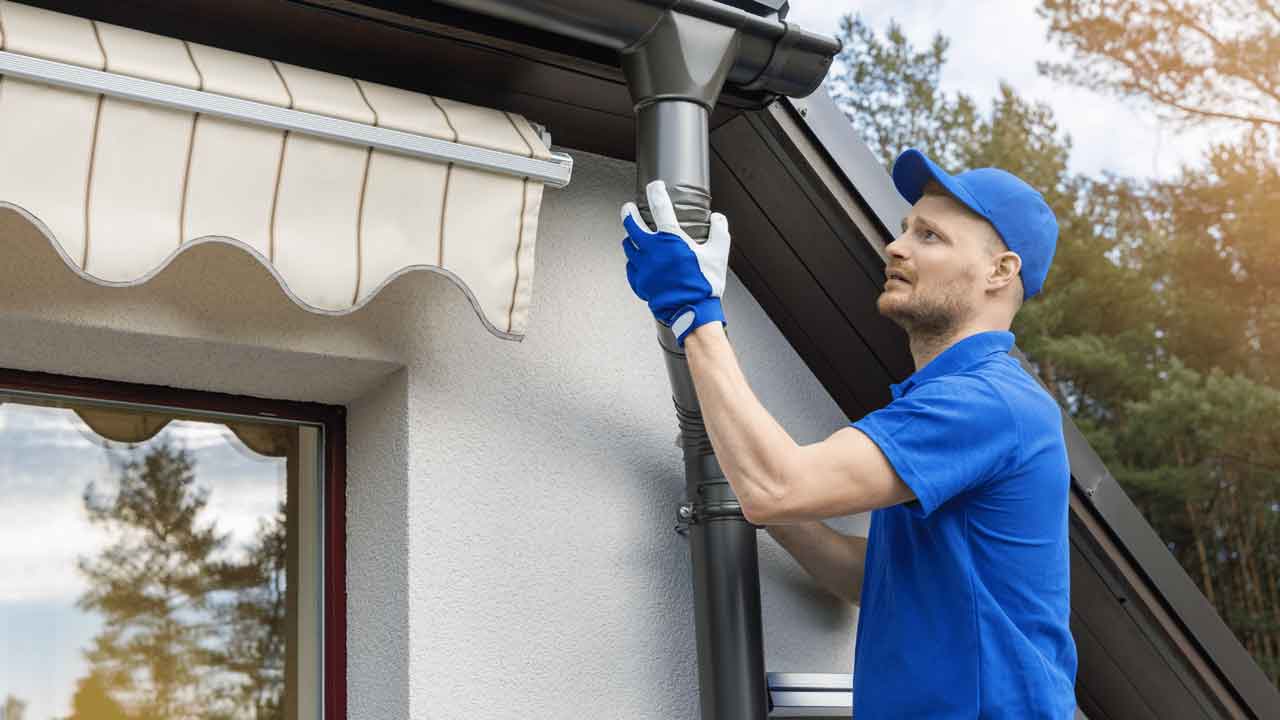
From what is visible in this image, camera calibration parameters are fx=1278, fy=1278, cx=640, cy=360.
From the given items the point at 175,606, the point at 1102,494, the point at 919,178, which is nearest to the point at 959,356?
the point at 919,178

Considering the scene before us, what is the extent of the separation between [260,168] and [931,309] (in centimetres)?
141

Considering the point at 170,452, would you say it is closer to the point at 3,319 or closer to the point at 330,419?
the point at 330,419

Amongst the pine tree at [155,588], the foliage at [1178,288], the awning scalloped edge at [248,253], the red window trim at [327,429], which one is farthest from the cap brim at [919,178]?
the foliage at [1178,288]

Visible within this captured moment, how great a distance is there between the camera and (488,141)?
2.78m

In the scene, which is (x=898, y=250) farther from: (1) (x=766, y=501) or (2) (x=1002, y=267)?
(1) (x=766, y=501)

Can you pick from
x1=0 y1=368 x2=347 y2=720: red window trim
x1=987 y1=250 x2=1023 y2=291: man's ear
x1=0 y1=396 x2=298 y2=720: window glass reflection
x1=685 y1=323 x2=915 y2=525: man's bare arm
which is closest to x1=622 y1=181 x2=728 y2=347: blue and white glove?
x1=685 y1=323 x2=915 y2=525: man's bare arm

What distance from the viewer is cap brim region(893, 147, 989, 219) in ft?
8.96

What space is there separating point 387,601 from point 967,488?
4.20 ft

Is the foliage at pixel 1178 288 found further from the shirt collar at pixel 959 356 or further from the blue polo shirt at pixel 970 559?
the blue polo shirt at pixel 970 559

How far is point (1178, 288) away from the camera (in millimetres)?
15484

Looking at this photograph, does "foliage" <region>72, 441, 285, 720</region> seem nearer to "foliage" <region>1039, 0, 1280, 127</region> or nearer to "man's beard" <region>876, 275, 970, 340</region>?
"man's beard" <region>876, 275, 970, 340</region>

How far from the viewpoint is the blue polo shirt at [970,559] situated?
235cm

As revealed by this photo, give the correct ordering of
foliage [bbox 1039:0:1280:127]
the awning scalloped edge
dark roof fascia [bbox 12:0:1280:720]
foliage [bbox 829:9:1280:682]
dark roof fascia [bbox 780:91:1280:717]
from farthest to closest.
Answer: foliage [bbox 829:9:1280:682] → foliage [bbox 1039:0:1280:127] → dark roof fascia [bbox 780:91:1280:717] → dark roof fascia [bbox 12:0:1280:720] → the awning scalloped edge

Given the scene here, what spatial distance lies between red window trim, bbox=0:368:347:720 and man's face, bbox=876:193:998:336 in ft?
4.47
